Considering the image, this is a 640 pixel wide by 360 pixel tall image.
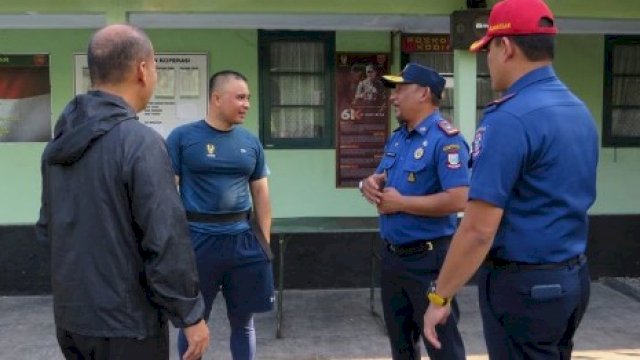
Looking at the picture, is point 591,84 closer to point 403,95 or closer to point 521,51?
point 403,95

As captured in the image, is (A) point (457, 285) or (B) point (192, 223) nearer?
(A) point (457, 285)

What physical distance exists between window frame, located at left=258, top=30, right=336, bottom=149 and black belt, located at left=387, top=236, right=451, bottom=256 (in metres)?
3.23

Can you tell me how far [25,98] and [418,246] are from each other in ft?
14.9

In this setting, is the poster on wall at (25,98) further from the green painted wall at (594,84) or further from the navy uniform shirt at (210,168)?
the green painted wall at (594,84)

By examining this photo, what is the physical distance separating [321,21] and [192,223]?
8.89 ft

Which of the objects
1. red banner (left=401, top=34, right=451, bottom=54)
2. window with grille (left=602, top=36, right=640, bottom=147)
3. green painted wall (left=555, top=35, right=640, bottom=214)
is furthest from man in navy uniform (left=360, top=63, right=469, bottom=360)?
window with grille (left=602, top=36, right=640, bottom=147)

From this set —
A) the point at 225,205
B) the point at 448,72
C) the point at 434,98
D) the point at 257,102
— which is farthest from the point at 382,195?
the point at 448,72

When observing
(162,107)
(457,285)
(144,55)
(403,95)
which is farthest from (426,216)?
(162,107)

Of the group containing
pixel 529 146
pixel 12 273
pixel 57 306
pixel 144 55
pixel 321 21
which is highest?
pixel 321 21

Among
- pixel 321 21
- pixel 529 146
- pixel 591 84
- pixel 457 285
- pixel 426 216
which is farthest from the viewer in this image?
pixel 591 84

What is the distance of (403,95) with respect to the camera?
3.66m

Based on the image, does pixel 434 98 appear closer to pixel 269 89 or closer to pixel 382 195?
pixel 382 195

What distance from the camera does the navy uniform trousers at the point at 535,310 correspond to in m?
2.36

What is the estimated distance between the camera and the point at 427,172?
3516 mm
